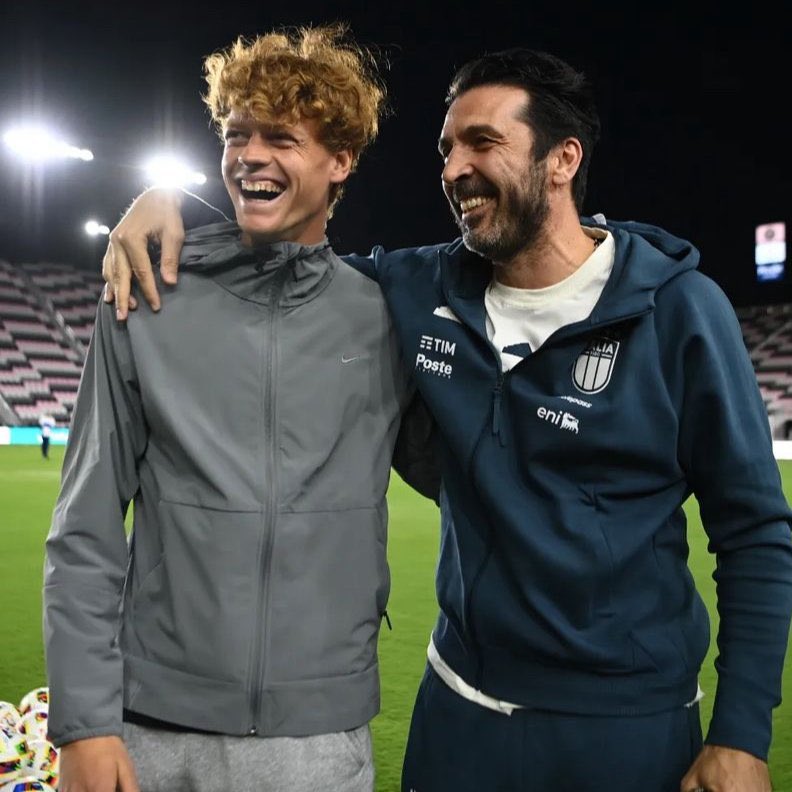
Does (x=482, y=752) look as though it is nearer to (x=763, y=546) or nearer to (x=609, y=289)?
(x=763, y=546)

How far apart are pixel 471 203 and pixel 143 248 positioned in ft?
2.42

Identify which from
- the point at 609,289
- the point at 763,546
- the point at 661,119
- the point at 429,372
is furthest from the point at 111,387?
the point at 661,119

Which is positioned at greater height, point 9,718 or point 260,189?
point 260,189

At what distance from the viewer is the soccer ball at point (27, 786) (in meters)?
2.69

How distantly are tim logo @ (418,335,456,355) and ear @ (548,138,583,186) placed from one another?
477 mm

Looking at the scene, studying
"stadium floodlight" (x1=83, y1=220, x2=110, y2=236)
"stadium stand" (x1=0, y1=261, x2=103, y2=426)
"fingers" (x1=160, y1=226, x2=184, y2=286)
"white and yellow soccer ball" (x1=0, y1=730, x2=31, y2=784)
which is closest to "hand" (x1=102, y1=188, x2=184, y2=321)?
"fingers" (x1=160, y1=226, x2=184, y2=286)

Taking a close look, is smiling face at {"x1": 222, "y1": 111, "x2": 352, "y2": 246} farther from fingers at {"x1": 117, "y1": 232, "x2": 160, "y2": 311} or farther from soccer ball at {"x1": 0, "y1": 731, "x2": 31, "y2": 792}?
soccer ball at {"x1": 0, "y1": 731, "x2": 31, "y2": 792}

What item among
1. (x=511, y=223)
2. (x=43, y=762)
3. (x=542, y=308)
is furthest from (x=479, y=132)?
(x=43, y=762)

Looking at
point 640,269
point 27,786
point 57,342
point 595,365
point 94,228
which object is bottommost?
point 57,342

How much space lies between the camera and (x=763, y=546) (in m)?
1.83

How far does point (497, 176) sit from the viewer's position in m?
2.04

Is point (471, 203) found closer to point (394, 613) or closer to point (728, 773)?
point (728, 773)

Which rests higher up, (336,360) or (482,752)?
(336,360)

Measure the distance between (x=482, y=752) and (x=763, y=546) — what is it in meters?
0.73
